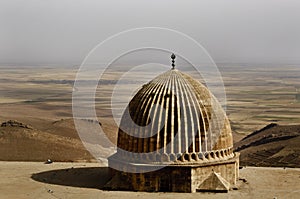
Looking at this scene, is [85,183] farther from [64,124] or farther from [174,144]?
[64,124]

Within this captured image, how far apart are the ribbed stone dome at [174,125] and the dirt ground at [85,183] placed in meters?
2.45

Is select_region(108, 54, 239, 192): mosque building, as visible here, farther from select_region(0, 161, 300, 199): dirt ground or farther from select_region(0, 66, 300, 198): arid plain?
select_region(0, 66, 300, 198): arid plain

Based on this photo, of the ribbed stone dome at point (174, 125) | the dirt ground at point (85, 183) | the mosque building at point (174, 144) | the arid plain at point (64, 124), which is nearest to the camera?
the dirt ground at point (85, 183)

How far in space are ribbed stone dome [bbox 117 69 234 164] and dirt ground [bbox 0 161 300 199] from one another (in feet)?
8.03

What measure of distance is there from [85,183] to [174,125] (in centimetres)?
748

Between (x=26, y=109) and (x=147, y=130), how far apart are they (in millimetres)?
71995

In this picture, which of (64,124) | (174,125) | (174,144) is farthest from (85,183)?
(64,124)

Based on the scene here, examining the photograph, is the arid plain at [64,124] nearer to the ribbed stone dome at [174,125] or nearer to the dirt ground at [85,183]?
the dirt ground at [85,183]

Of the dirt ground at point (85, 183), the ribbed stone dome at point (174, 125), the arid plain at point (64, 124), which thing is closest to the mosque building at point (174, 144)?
the ribbed stone dome at point (174, 125)

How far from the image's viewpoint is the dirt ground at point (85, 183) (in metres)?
29.3

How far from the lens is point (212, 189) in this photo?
29.5 m

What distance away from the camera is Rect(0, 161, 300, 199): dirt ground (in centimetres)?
2931

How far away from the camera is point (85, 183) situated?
32938 millimetres

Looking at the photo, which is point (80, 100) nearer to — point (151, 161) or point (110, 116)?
point (110, 116)
